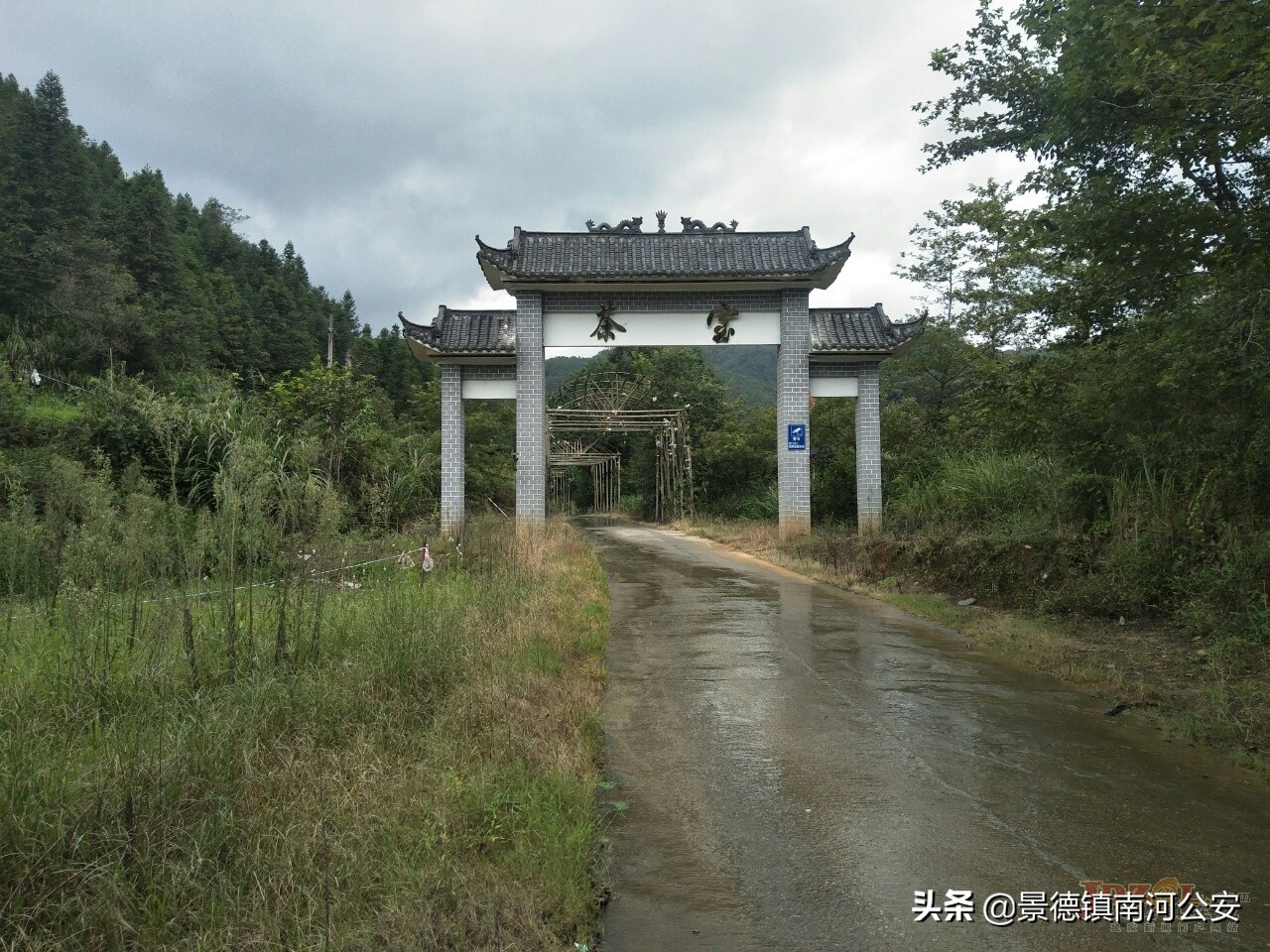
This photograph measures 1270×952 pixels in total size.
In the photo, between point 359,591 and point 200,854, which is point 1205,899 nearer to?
point 200,854

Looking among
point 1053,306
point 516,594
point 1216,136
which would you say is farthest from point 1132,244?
point 516,594

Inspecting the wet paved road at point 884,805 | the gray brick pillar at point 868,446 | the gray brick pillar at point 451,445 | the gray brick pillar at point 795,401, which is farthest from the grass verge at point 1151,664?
the gray brick pillar at point 451,445

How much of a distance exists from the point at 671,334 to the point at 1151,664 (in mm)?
11963

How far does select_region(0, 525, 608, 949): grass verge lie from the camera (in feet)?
8.07

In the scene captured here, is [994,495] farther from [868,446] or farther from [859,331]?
[859,331]

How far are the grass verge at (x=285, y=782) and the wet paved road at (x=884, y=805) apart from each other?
336mm

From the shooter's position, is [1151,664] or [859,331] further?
[859,331]

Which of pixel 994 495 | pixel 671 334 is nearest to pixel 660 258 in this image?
pixel 671 334

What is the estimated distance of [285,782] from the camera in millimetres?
3170

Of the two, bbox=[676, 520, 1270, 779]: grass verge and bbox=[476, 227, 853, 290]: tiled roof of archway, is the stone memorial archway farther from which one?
bbox=[676, 520, 1270, 779]: grass verge

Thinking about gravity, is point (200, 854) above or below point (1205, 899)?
above

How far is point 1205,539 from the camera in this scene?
724 centimetres

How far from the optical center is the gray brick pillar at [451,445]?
1708 cm

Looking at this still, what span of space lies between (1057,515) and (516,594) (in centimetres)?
618
